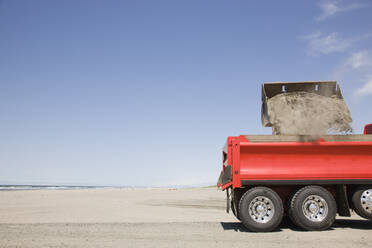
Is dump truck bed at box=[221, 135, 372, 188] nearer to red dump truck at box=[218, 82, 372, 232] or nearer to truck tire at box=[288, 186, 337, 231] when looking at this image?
red dump truck at box=[218, 82, 372, 232]

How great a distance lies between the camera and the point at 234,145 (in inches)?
292

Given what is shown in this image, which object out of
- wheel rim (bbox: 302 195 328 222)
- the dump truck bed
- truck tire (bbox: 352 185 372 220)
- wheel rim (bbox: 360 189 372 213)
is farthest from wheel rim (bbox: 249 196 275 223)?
wheel rim (bbox: 360 189 372 213)

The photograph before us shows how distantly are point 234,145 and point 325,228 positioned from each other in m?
2.70

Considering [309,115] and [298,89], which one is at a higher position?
[298,89]

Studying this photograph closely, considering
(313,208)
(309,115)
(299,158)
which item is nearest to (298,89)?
(309,115)

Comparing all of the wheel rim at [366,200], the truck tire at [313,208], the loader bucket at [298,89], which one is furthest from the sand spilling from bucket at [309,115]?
the wheel rim at [366,200]

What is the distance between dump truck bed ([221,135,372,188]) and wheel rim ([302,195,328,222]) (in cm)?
42

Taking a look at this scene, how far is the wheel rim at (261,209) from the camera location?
23.4ft

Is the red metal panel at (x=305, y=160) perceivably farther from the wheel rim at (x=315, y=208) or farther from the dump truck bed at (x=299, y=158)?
the wheel rim at (x=315, y=208)

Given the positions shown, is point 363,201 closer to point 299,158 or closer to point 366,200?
point 366,200

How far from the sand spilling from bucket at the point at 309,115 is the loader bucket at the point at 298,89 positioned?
0.54 ft

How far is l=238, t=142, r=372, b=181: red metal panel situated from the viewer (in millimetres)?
7352

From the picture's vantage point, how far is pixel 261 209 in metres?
7.16

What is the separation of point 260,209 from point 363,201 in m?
2.41
